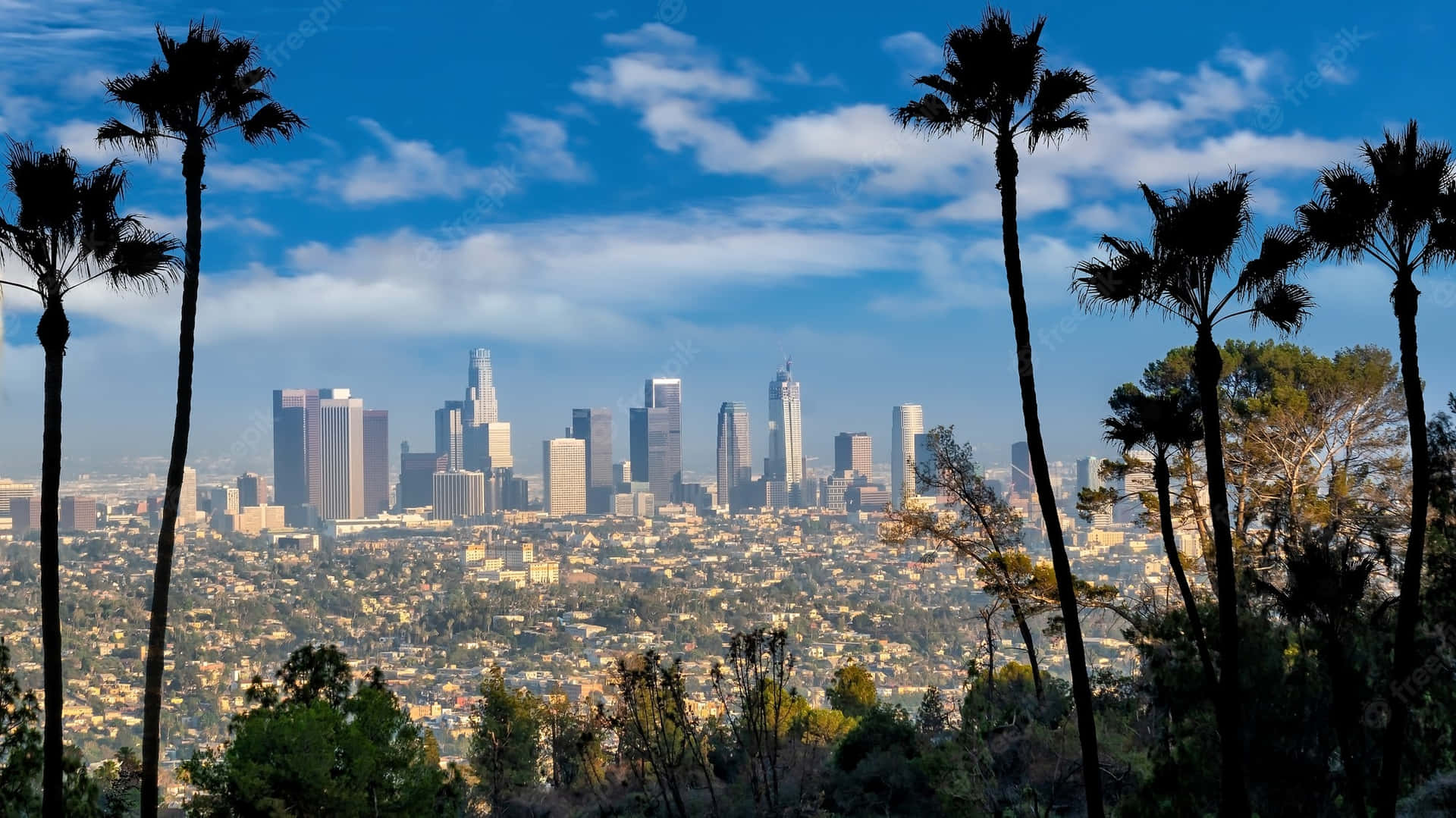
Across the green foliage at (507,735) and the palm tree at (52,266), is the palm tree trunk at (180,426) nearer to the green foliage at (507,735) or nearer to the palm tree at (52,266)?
the palm tree at (52,266)

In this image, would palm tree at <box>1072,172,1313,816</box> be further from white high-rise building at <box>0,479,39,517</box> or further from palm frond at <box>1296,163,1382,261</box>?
white high-rise building at <box>0,479,39,517</box>

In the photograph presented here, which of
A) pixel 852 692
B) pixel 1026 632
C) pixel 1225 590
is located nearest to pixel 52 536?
pixel 1225 590

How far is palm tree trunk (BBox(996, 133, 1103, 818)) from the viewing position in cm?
902

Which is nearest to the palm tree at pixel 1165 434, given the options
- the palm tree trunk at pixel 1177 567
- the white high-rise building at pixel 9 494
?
the palm tree trunk at pixel 1177 567

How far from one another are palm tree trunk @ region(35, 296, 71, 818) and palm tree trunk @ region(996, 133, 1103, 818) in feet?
25.9

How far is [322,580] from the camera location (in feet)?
509

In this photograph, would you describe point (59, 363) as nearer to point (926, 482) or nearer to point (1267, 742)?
point (1267, 742)

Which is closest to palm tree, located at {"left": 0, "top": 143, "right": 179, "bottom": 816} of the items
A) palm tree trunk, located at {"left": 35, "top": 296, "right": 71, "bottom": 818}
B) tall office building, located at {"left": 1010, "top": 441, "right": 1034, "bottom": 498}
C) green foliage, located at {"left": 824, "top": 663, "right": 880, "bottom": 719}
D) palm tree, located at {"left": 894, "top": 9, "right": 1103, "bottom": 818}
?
palm tree trunk, located at {"left": 35, "top": 296, "right": 71, "bottom": 818}

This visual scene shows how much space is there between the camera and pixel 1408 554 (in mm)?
9562

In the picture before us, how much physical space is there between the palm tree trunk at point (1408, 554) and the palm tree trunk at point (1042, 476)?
2244 millimetres

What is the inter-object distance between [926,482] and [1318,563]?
8.93 m

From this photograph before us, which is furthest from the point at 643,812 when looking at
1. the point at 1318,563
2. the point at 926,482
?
the point at 1318,563

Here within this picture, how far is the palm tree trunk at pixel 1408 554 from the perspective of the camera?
929 centimetres

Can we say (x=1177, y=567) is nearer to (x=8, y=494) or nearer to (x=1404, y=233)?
(x=1404, y=233)
